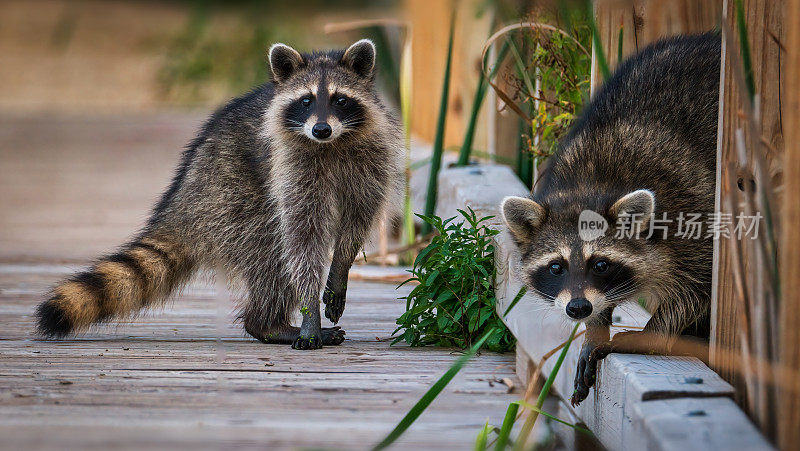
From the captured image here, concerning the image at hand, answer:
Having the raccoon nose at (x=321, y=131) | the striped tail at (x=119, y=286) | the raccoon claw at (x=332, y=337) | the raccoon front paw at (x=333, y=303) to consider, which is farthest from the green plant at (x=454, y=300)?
the striped tail at (x=119, y=286)

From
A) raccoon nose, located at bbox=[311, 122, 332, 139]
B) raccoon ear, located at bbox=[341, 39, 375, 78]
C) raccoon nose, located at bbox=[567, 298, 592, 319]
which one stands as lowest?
raccoon nose, located at bbox=[567, 298, 592, 319]

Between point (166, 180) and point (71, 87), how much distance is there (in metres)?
6.03

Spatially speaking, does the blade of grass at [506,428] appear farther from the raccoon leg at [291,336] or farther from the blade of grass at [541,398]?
the raccoon leg at [291,336]

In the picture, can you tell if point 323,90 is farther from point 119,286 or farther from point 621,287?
point 621,287

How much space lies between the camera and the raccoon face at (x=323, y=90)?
380cm

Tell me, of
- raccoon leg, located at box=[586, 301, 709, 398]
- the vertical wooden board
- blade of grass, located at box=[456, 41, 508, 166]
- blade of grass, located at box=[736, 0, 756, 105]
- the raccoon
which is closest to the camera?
blade of grass, located at box=[736, 0, 756, 105]

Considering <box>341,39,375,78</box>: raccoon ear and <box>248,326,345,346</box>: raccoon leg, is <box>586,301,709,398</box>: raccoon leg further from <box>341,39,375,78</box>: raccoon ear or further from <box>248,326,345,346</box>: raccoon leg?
<box>341,39,375,78</box>: raccoon ear

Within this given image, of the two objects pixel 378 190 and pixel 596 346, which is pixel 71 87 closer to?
pixel 378 190

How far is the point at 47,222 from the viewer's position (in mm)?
7141

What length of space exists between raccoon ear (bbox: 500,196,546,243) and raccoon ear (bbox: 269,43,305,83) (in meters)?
1.16

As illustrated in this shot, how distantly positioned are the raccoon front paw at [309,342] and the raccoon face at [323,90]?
27.3 inches

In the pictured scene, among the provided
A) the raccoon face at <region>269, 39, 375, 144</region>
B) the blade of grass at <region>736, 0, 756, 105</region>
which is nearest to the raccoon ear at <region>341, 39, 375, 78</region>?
the raccoon face at <region>269, 39, 375, 144</region>

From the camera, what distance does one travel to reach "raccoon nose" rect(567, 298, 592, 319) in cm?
288

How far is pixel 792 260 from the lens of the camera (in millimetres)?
1892
